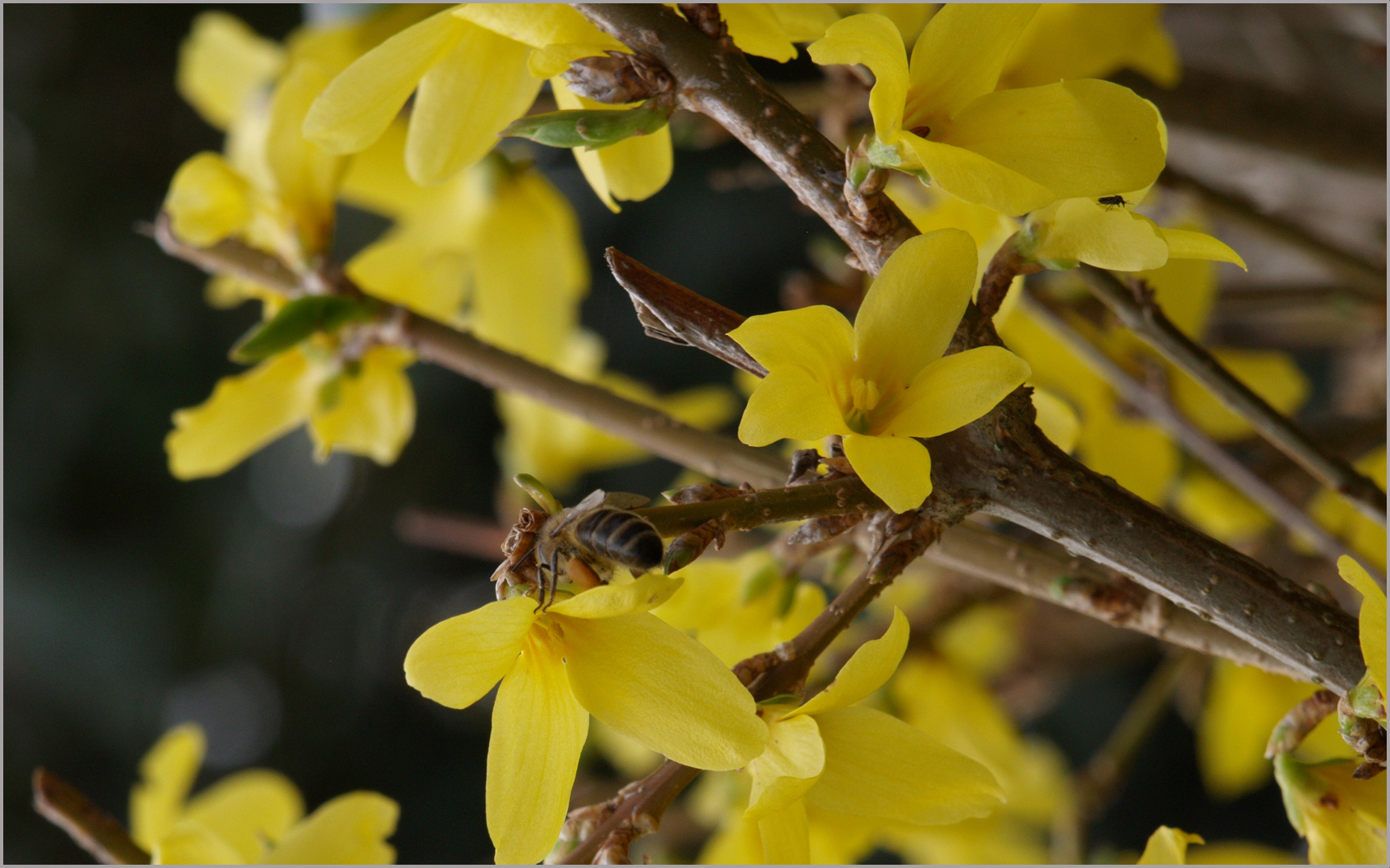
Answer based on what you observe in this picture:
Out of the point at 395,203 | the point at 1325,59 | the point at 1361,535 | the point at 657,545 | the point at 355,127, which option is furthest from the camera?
the point at 1325,59

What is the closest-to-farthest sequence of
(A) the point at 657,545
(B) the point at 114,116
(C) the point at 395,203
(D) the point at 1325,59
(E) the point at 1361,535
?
1. (A) the point at 657,545
2. (E) the point at 1361,535
3. (C) the point at 395,203
4. (D) the point at 1325,59
5. (B) the point at 114,116

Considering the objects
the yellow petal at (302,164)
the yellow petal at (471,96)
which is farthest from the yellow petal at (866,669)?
the yellow petal at (302,164)

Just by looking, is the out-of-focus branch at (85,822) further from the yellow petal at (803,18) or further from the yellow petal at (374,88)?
the yellow petal at (803,18)

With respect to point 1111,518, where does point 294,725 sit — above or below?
below

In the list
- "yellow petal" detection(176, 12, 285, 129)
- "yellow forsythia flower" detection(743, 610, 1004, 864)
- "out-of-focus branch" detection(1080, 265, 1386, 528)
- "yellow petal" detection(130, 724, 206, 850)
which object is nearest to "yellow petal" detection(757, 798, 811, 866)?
"yellow forsythia flower" detection(743, 610, 1004, 864)

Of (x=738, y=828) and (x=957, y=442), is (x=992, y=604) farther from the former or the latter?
(x=957, y=442)

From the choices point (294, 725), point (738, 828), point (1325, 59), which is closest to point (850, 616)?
point (738, 828)
